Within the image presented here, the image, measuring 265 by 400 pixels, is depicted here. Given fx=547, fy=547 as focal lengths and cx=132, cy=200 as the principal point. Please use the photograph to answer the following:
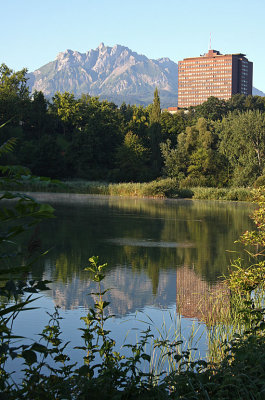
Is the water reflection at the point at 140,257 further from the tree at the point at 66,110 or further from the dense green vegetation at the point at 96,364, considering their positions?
the tree at the point at 66,110

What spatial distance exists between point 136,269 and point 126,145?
137 feet

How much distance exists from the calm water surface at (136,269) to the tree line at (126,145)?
88.2ft

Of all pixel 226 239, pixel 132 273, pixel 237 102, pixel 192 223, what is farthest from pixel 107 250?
pixel 237 102

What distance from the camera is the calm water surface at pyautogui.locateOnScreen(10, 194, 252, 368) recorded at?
6668mm

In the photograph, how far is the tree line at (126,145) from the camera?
48344mm

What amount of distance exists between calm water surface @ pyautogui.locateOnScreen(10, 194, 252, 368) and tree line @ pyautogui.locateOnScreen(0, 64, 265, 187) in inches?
1058

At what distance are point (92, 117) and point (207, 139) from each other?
12.0 m

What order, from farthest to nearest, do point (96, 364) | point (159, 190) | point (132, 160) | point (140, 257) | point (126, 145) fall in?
point (126, 145)
point (132, 160)
point (159, 190)
point (140, 257)
point (96, 364)

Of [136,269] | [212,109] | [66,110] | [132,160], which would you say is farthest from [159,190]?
[212,109]

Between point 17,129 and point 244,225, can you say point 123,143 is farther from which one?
point 244,225

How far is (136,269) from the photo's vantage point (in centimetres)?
1099

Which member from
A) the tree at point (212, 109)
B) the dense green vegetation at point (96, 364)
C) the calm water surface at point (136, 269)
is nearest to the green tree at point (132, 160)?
the calm water surface at point (136, 269)

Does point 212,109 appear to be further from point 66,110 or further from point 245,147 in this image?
point 245,147

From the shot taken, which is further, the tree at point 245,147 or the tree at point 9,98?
the tree at point 9,98
